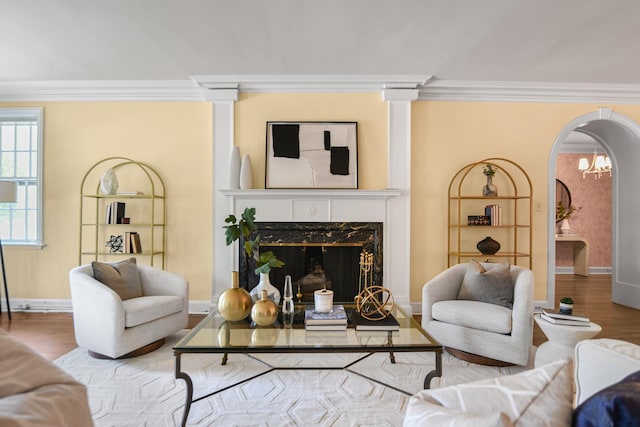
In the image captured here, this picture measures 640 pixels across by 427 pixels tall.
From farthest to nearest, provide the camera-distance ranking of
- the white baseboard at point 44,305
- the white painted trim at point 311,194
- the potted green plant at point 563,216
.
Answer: the potted green plant at point 563,216
the white baseboard at point 44,305
the white painted trim at point 311,194

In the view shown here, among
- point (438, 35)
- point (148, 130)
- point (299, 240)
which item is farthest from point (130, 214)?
point (438, 35)

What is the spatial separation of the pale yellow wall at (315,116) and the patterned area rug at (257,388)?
2053 mm

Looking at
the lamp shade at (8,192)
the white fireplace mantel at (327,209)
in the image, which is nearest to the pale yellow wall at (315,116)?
the white fireplace mantel at (327,209)

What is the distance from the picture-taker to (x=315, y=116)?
4.15 meters

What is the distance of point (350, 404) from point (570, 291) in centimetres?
493

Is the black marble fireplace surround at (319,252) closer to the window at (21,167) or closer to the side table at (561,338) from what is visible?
the side table at (561,338)

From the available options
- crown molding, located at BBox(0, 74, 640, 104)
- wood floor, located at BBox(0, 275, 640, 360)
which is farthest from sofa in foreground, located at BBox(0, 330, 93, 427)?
crown molding, located at BBox(0, 74, 640, 104)

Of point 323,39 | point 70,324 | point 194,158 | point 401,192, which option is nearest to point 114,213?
point 194,158

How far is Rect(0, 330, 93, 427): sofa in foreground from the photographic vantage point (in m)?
0.88

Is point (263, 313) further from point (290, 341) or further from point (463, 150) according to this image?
point (463, 150)

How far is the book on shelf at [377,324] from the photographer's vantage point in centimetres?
225

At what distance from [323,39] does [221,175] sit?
74.2 inches

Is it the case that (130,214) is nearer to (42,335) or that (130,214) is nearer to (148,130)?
(148,130)

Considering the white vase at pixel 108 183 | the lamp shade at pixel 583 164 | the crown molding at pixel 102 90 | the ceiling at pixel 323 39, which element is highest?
the ceiling at pixel 323 39
